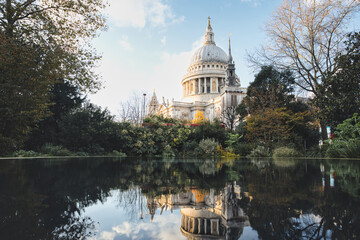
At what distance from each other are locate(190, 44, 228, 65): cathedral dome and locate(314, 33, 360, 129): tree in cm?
5660

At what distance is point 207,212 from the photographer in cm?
144

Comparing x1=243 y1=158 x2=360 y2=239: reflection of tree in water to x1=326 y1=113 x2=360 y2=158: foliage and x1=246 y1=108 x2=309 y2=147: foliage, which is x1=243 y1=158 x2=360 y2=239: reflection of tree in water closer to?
x1=326 y1=113 x2=360 y2=158: foliage

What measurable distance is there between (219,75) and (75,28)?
53.4 m

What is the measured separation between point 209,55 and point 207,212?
220ft

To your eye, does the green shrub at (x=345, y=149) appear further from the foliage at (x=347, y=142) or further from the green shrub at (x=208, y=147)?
the green shrub at (x=208, y=147)

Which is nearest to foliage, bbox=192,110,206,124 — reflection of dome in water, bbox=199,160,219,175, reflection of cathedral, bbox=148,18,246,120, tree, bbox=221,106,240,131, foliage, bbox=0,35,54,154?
tree, bbox=221,106,240,131

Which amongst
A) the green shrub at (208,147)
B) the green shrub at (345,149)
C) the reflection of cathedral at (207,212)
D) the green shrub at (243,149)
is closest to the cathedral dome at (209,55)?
the green shrub at (243,149)

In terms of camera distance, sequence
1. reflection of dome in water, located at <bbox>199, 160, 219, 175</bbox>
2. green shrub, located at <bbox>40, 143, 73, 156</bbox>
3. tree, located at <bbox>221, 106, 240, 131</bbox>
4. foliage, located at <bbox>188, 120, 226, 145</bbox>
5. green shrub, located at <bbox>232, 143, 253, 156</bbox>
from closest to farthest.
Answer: reflection of dome in water, located at <bbox>199, 160, 219, 175</bbox> < green shrub, located at <bbox>40, 143, 73, 156</bbox> < green shrub, located at <bbox>232, 143, 253, 156</bbox> < foliage, located at <bbox>188, 120, 226, 145</bbox> < tree, located at <bbox>221, 106, 240, 131</bbox>

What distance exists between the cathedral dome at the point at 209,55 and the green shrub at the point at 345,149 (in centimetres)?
5759

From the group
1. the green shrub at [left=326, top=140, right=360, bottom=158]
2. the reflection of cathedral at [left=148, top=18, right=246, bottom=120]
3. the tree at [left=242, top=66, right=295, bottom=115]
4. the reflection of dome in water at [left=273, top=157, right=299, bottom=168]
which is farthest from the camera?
the reflection of cathedral at [left=148, top=18, right=246, bottom=120]

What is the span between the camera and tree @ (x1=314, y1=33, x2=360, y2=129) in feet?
28.0

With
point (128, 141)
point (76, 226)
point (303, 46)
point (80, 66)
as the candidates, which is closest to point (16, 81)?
point (80, 66)

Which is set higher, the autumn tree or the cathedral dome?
the cathedral dome

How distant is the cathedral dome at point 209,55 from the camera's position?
6475 cm
